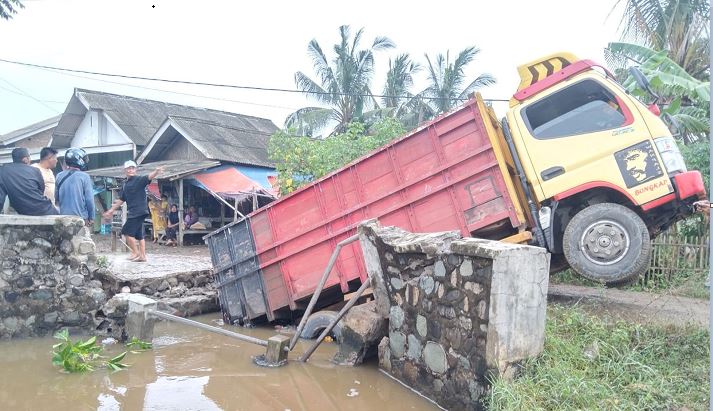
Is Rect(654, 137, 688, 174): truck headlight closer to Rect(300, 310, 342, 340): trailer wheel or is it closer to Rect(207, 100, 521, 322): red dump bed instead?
Rect(207, 100, 521, 322): red dump bed

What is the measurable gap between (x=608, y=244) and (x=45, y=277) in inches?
278

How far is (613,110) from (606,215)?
1238 mm

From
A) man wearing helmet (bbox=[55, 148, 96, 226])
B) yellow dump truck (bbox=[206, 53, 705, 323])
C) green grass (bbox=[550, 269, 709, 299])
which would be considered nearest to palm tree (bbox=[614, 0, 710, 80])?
green grass (bbox=[550, 269, 709, 299])

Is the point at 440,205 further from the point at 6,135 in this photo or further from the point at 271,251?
the point at 6,135

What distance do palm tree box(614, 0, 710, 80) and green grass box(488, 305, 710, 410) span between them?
434 inches

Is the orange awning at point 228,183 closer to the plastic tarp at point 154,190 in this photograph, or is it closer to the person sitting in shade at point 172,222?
the person sitting in shade at point 172,222

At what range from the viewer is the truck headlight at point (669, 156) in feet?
19.2

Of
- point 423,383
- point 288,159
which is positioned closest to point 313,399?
point 423,383

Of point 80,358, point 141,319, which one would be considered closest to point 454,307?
point 80,358

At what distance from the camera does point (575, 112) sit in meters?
6.38

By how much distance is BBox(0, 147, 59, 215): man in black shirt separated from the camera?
6.91 metres

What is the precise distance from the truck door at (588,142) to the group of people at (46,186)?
6121 millimetres

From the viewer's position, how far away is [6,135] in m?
23.7

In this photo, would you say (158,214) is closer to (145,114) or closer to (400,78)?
(145,114)
